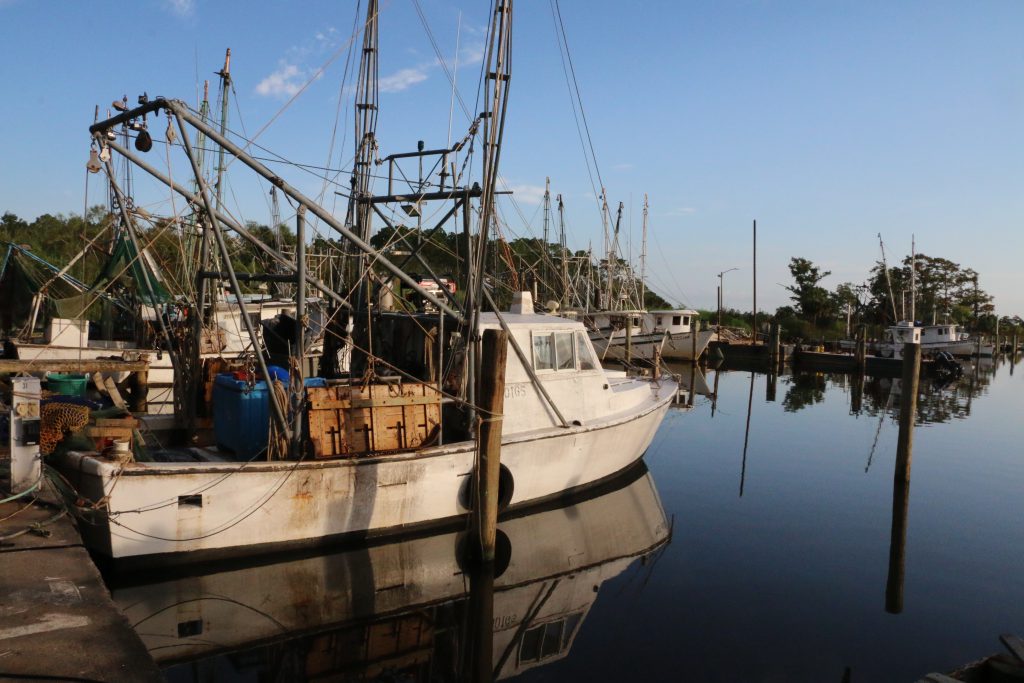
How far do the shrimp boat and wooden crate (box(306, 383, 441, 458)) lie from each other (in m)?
0.02

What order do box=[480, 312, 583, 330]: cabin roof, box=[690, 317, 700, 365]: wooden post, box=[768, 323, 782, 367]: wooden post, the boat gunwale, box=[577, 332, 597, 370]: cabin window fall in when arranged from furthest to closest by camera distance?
box=[768, 323, 782, 367]: wooden post, box=[690, 317, 700, 365]: wooden post, box=[577, 332, 597, 370]: cabin window, box=[480, 312, 583, 330]: cabin roof, the boat gunwale

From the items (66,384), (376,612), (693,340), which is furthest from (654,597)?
(693,340)

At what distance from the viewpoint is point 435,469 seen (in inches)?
348

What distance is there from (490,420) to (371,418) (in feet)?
4.81

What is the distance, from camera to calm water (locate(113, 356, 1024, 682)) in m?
6.70

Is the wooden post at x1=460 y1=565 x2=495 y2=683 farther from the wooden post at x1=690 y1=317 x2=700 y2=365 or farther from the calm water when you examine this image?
the wooden post at x1=690 y1=317 x2=700 y2=365

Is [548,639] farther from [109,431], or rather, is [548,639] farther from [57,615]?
[109,431]

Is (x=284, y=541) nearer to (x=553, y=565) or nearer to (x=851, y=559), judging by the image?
(x=553, y=565)

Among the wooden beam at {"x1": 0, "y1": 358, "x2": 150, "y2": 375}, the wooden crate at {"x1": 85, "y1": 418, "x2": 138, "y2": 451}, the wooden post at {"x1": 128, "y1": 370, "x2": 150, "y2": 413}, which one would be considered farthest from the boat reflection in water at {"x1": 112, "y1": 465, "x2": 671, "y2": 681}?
the wooden post at {"x1": 128, "y1": 370, "x2": 150, "y2": 413}

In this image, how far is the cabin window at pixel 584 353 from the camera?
1077 centimetres

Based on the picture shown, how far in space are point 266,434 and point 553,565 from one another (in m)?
3.89

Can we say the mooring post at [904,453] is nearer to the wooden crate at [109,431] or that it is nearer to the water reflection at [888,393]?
the wooden crate at [109,431]

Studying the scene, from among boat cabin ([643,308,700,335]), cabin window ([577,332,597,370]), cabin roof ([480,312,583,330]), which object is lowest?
cabin window ([577,332,597,370])

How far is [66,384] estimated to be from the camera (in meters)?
14.8
